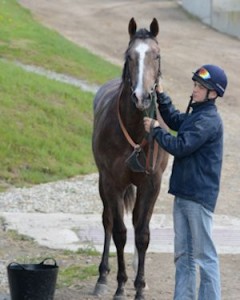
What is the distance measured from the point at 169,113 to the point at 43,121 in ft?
26.7

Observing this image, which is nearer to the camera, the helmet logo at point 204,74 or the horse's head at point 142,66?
the helmet logo at point 204,74

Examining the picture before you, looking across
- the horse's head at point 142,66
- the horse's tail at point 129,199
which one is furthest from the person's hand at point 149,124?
the horse's tail at point 129,199

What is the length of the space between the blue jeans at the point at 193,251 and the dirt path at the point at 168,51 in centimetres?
118

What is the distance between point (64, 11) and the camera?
32438 millimetres

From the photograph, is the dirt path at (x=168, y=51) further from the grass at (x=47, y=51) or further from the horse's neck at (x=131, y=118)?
the horse's neck at (x=131, y=118)

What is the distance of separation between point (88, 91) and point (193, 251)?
1187cm

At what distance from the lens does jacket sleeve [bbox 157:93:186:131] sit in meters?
7.33

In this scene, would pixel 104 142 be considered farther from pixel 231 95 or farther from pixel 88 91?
pixel 231 95

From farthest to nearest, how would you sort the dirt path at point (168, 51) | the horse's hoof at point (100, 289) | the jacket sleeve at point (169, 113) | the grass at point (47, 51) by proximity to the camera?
1. the grass at point (47, 51)
2. the dirt path at point (168, 51)
3. the horse's hoof at point (100, 289)
4. the jacket sleeve at point (169, 113)

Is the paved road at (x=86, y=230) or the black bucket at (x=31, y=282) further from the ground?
the black bucket at (x=31, y=282)

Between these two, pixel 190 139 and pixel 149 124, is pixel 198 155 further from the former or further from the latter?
pixel 149 124

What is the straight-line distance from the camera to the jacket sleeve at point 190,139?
264 inches

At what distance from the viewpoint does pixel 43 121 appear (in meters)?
15.4

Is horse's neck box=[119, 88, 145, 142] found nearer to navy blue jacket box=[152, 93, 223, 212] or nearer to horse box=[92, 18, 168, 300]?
horse box=[92, 18, 168, 300]
